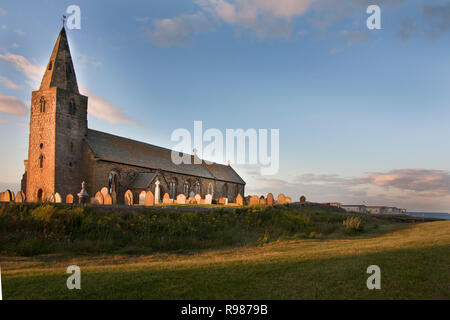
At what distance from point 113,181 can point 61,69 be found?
1107 centimetres

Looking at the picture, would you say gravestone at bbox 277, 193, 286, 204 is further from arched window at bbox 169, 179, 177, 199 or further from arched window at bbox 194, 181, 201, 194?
arched window at bbox 194, 181, 201, 194

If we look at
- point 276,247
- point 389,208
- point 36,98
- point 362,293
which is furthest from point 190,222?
point 389,208

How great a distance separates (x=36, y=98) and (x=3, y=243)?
22.3 m

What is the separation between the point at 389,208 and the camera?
5522 cm

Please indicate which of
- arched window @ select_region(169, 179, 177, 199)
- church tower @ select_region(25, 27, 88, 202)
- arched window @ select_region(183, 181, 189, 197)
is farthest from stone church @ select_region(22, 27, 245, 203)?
arched window @ select_region(183, 181, 189, 197)

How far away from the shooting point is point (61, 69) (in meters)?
30.9

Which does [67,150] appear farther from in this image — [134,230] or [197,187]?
[134,230]

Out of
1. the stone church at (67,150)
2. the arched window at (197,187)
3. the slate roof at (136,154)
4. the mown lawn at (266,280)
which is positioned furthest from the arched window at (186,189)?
the mown lawn at (266,280)

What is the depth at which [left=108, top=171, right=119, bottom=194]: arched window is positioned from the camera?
3256 centimetres

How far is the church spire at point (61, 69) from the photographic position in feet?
100

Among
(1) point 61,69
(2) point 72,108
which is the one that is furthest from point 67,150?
(1) point 61,69

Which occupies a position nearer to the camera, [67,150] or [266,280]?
[266,280]

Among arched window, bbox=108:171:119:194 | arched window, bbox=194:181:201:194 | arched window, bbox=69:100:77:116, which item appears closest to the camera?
arched window, bbox=69:100:77:116

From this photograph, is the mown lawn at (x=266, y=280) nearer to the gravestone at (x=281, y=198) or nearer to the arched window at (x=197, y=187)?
the gravestone at (x=281, y=198)
